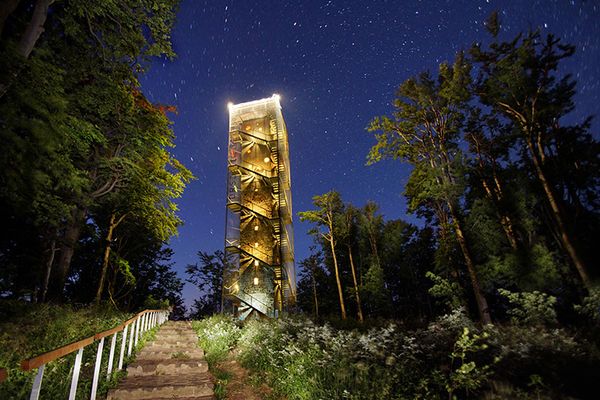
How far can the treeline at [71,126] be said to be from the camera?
6.30m

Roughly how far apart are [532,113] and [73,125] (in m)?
19.1

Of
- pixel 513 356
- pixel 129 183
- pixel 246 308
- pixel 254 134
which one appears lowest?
pixel 513 356

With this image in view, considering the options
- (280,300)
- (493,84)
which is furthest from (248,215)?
(493,84)

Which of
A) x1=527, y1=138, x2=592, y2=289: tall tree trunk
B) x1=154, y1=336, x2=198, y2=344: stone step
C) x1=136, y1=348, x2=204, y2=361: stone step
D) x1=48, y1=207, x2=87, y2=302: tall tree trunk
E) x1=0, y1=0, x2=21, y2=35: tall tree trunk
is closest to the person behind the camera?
x1=0, y1=0, x2=21, y2=35: tall tree trunk

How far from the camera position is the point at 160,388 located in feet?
19.2

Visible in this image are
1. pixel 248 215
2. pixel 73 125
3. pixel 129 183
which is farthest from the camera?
pixel 248 215

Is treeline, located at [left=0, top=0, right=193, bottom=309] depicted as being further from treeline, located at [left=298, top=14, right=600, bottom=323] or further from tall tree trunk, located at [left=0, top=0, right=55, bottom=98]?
treeline, located at [left=298, top=14, right=600, bottom=323]

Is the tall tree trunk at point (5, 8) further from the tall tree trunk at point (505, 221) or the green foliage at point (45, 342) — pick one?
the tall tree trunk at point (505, 221)

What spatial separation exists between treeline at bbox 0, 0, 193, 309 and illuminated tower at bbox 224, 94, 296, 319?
7.58 metres

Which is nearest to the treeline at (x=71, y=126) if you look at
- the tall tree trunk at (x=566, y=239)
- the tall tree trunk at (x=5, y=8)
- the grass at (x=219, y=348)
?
the tall tree trunk at (x=5, y=8)

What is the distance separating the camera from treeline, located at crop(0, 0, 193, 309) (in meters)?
6.30

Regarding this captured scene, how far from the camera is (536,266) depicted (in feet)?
51.5

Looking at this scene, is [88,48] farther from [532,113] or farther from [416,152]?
[532,113]

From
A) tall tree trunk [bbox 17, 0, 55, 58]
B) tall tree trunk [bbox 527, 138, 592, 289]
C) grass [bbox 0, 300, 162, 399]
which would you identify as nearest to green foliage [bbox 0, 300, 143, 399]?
grass [bbox 0, 300, 162, 399]
